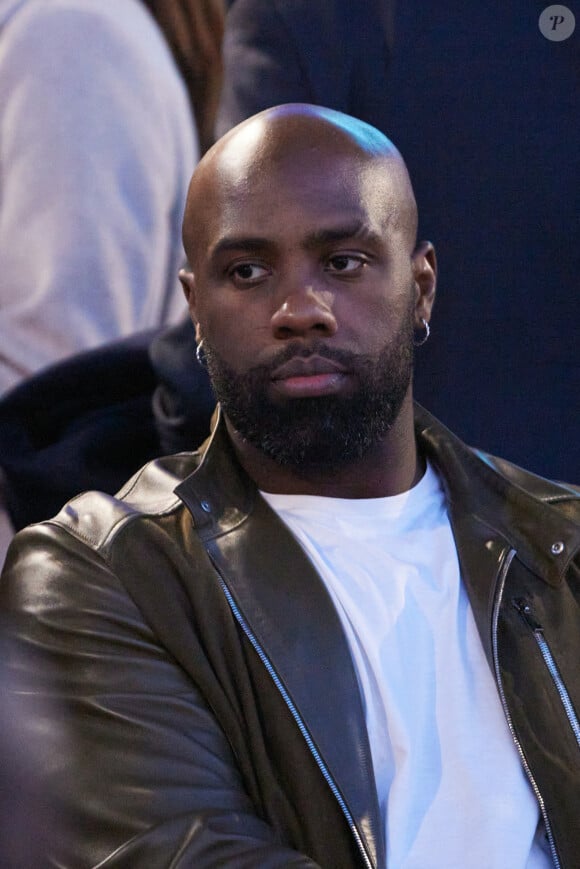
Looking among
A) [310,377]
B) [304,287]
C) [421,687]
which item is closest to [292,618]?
[421,687]

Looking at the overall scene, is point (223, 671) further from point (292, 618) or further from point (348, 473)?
point (348, 473)

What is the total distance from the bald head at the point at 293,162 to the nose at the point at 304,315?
4.5 inches

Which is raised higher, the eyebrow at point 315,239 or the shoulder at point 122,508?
the eyebrow at point 315,239

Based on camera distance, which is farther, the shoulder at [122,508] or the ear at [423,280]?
the ear at [423,280]

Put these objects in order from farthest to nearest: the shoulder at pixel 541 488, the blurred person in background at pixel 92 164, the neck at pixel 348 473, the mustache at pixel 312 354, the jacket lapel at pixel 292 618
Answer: the blurred person in background at pixel 92 164 < the shoulder at pixel 541 488 < the neck at pixel 348 473 < the mustache at pixel 312 354 < the jacket lapel at pixel 292 618

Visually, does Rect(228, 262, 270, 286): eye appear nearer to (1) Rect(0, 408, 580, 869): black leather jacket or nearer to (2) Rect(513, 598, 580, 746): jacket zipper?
(1) Rect(0, 408, 580, 869): black leather jacket

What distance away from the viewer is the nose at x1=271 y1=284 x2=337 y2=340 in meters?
1.59

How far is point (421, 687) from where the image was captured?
1607mm

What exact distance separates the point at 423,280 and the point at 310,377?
27 cm

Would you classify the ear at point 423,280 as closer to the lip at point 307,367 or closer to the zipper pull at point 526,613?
the lip at point 307,367

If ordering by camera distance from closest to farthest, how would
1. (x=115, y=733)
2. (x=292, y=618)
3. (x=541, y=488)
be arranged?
(x=115, y=733) < (x=292, y=618) < (x=541, y=488)

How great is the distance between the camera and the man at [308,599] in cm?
147

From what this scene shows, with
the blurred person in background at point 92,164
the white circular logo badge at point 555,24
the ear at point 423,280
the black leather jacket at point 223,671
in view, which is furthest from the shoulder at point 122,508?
the white circular logo badge at point 555,24

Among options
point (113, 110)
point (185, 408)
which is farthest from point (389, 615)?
point (113, 110)
